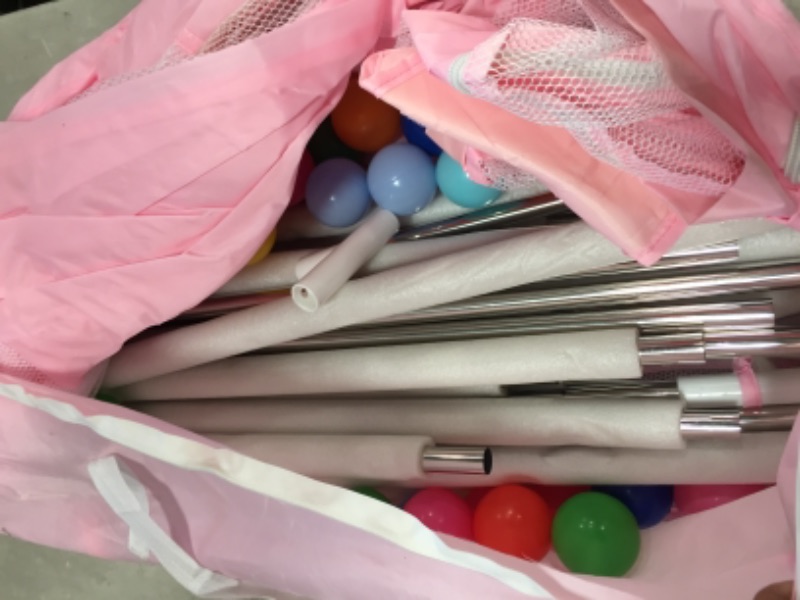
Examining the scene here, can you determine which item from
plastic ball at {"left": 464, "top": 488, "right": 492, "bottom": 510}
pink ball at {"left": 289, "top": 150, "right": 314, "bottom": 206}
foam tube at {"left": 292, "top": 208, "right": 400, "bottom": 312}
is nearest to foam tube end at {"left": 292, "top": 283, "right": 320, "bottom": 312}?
foam tube at {"left": 292, "top": 208, "right": 400, "bottom": 312}

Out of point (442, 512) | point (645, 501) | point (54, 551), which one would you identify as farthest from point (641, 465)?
point (54, 551)

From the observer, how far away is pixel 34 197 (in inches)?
22.8

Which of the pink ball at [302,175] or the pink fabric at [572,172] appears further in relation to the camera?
the pink ball at [302,175]

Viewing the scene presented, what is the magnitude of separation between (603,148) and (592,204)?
1.5 inches

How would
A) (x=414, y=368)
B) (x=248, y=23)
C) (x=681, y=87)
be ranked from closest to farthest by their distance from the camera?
1. (x=681, y=87)
2. (x=248, y=23)
3. (x=414, y=368)

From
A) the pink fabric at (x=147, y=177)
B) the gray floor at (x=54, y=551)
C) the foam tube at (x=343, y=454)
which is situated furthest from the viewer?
the gray floor at (x=54, y=551)

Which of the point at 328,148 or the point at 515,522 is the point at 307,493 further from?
the point at 328,148

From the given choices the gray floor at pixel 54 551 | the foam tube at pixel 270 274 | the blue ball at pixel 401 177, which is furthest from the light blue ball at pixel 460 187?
the gray floor at pixel 54 551

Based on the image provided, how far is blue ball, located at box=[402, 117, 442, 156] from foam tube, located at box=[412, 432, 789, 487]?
0.23 meters

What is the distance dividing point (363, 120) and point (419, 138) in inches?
1.7

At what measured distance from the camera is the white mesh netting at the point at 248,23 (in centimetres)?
52

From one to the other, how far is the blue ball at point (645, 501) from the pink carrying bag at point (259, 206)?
0.07 feet

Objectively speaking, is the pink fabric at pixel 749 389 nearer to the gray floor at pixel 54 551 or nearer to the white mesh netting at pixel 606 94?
the white mesh netting at pixel 606 94

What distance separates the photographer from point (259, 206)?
0.56m
